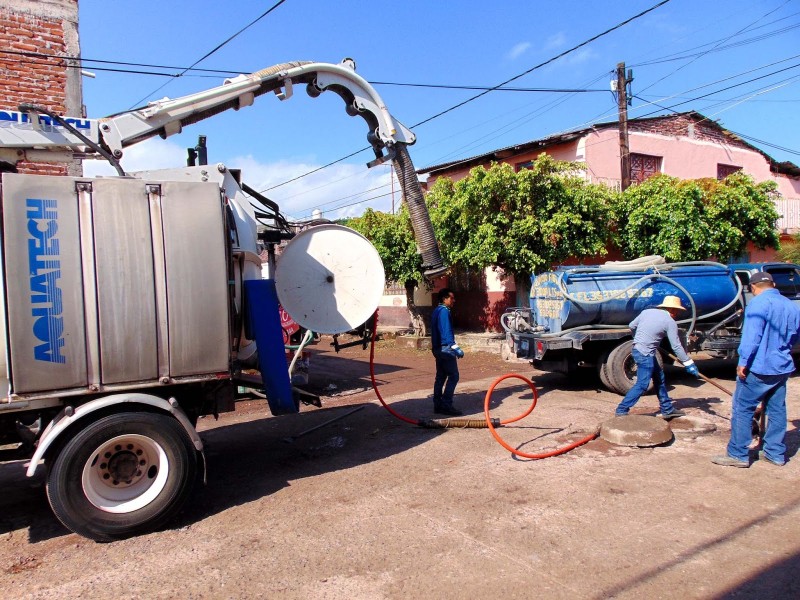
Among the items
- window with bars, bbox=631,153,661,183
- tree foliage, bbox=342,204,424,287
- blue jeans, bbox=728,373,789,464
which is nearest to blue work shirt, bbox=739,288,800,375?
blue jeans, bbox=728,373,789,464

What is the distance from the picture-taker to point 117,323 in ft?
15.7

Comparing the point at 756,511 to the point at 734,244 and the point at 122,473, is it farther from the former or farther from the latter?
the point at 734,244

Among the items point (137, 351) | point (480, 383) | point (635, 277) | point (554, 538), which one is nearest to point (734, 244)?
point (635, 277)

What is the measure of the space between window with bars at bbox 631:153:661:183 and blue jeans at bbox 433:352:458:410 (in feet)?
49.8

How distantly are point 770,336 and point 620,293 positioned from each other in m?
4.10

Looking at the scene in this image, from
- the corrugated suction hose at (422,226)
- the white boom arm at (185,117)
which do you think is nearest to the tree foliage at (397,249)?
the white boom arm at (185,117)

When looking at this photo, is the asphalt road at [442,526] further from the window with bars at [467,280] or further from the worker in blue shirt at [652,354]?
the window with bars at [467,280]

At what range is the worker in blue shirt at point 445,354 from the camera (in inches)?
324

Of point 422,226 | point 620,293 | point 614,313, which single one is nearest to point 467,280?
point 614,313

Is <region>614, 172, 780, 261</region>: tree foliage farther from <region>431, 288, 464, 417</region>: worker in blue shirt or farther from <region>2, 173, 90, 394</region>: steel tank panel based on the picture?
<region>2, 173, 90, 394</region>: steel tank panel

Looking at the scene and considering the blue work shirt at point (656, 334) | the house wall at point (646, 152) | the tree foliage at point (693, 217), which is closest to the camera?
the blue work shirt at point (656, 334)

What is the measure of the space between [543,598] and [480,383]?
7623 millimetres

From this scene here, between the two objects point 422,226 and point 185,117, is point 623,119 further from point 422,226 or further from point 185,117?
point 185,117

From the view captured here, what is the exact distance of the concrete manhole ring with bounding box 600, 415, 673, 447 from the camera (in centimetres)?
647
